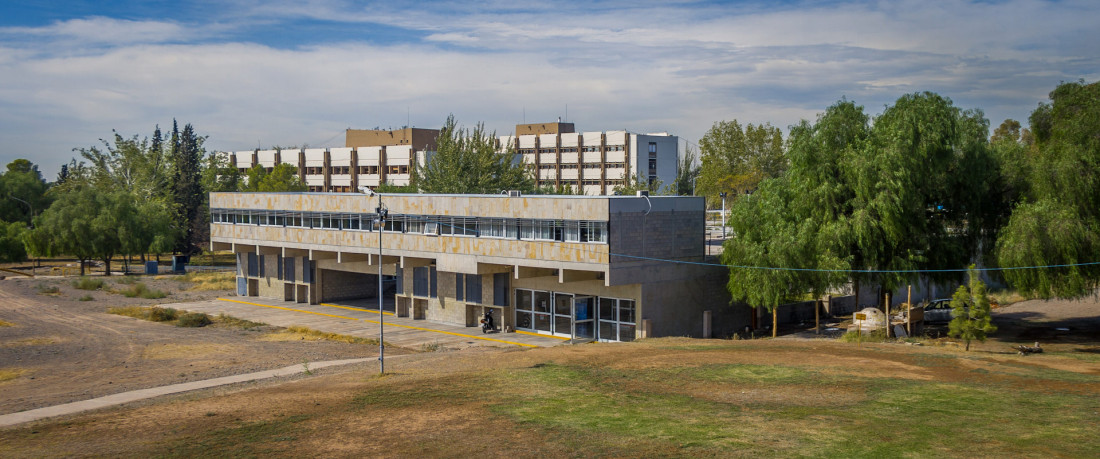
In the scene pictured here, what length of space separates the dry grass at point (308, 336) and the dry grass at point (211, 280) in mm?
24906

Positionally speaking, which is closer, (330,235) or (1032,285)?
(1032,285)

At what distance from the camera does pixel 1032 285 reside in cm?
3328

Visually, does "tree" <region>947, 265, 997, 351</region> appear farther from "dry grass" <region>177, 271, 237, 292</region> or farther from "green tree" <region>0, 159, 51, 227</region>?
"green tree" <region>0, 159, 51, 227</region>

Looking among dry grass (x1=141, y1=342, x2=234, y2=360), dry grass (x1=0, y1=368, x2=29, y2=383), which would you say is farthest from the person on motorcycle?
dry grass (x1=0, y1=368, x2=29, y2=383)

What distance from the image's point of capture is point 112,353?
37.1m

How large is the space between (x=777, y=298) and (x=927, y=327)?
10.2m

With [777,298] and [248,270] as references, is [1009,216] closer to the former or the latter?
[777,298]

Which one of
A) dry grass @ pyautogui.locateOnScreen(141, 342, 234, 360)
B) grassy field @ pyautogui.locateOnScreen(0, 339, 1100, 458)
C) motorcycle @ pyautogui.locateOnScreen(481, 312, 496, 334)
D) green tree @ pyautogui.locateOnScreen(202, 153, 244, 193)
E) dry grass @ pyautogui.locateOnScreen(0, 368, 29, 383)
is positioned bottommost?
dry grass @ pyautogui.locateOnScreen(141, 342, 234, 360)

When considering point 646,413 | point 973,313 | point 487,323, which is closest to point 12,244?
point 487,323

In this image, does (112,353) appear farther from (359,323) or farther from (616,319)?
(616,319)

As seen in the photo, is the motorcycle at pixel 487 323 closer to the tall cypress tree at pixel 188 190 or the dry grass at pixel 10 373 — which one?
the dry grass at pixel 10 373

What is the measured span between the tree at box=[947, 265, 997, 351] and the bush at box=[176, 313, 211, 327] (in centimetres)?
3979

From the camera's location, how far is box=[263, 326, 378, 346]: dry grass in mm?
40781

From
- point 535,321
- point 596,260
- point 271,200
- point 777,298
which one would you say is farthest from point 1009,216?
point 271,200
